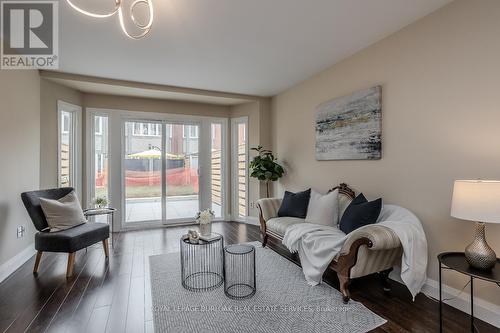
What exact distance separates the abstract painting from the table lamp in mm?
1148

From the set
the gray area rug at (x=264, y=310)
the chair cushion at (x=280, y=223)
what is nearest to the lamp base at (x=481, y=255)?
the gray area rug at (x=264, y=310)

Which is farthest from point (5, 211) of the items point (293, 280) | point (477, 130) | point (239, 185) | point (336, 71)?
point (477, 130)

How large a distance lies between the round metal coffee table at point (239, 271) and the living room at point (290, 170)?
19mm

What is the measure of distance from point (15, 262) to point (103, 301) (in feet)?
5.20

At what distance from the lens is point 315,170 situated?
402cm

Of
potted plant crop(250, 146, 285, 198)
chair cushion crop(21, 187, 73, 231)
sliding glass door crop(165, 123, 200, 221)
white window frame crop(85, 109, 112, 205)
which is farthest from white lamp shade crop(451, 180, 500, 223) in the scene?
white window frame crop(85, 109, 112, 205)

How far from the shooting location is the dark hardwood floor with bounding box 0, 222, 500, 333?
78.3 inches

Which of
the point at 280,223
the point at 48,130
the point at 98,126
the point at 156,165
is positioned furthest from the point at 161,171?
the point at 280,223

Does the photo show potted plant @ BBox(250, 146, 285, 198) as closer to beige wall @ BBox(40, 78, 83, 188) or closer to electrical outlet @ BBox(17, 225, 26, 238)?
beige wall @ BBox(40, 78, 83, 188)

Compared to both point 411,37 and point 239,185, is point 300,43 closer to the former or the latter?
point 411,37

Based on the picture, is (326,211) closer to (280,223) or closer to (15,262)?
(280,223)

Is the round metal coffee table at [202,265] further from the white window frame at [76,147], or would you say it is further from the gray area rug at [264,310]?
the white window frame at [76,147]

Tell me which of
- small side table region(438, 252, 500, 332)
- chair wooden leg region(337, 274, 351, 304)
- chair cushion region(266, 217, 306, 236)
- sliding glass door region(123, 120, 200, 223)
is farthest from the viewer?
sliding glass door region(123, 120, 200, 223)

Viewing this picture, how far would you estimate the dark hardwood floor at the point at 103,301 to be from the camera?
1.99m
